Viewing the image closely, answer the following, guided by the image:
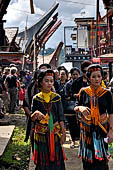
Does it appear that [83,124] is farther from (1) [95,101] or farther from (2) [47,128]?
(2) [47,128]

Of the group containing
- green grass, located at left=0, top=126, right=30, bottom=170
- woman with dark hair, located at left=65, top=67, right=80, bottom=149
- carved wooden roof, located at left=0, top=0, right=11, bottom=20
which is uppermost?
carved wooden roof, located at left=0, top=0, right=11, bottom=20

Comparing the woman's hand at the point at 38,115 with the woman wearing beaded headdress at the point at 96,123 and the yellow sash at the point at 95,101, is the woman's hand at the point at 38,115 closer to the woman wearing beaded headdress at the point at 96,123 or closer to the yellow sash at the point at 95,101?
the woman wearing beaded headdress at the point at 96,123

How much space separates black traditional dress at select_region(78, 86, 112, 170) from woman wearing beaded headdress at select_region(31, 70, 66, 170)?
0.99 feet

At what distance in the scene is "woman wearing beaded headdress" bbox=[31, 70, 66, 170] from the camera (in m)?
3.70

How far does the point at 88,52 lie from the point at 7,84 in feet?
86.9

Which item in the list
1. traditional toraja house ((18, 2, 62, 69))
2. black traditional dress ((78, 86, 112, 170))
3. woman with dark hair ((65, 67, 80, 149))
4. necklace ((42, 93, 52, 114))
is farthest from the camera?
traditional toraja house ((18, 2, 62, 69))

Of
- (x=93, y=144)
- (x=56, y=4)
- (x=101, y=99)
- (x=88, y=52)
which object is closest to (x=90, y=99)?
(x=101, y=99)

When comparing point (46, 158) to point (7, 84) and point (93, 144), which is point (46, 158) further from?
point (7, 84)

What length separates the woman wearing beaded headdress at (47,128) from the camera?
12.1 ft

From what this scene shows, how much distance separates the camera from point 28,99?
5211 mm

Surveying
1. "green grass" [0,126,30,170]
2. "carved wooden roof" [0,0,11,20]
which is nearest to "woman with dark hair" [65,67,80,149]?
"green grass" [0,126,30,170]

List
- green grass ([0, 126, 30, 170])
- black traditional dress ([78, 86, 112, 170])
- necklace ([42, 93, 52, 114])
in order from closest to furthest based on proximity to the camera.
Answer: black traditional dress ([78, 86, 112, 170]) → necklace ([42, 93, 52, 114]) → green grass ([0, 126, 30, 170])

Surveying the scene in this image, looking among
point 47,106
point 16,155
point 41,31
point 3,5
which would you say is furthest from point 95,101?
point 41,31

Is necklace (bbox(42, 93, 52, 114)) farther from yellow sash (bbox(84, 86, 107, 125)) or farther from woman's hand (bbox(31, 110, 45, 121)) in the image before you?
yellow sash (bbox(84, 86, 107, 125))
